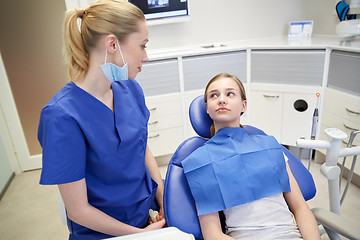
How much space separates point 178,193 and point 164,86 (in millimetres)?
1414

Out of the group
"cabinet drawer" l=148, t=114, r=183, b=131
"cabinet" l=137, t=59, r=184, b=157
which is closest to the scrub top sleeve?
"cabinet" l=137, t=59, r=184, b=157

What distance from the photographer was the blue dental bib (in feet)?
3.35

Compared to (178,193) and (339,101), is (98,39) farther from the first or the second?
(339,101)

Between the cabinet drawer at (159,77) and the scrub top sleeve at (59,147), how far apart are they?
56.9 inches

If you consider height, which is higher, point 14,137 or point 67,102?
point 67,102

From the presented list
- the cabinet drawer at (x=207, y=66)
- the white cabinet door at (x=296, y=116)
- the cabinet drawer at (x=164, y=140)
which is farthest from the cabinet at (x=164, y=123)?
the white cabinet door at (x=296, y=116)

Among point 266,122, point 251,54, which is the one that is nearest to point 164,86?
point 251,54

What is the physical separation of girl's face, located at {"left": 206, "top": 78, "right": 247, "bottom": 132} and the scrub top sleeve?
56 centimetres

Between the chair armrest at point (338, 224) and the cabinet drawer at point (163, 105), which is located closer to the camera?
the chair armrest at point (338, 224)

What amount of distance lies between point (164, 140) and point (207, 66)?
0.75 m

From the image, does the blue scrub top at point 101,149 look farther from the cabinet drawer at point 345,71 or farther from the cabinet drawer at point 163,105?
the cabinet drawer at point 345,71

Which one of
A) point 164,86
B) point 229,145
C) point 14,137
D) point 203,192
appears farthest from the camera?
point 14,137

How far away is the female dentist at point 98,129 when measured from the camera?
850mm

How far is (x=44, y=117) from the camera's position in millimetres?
852
